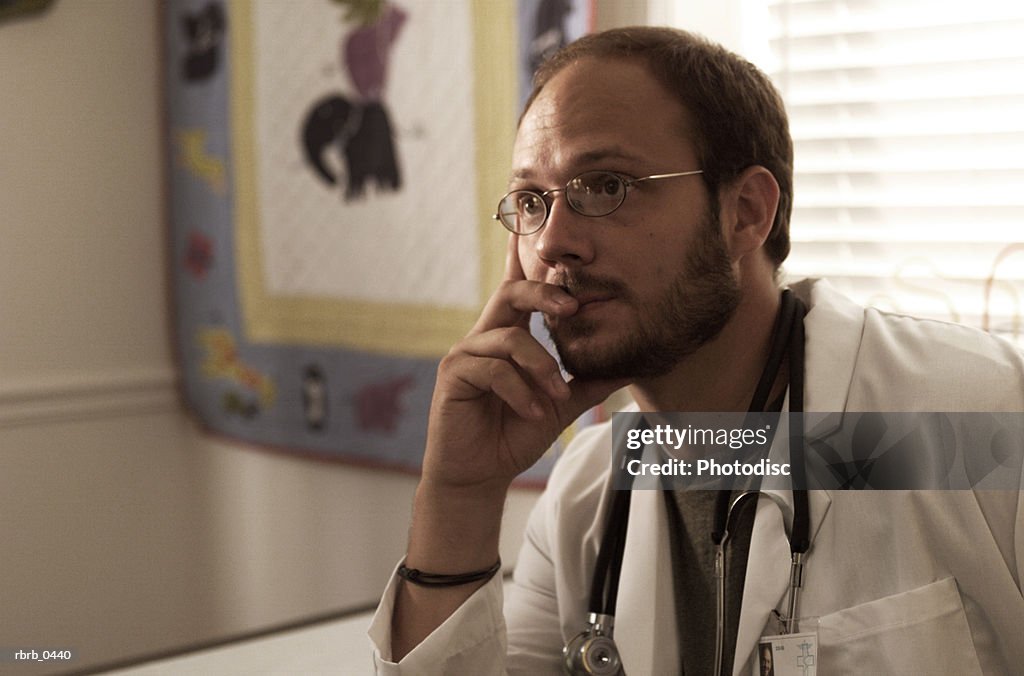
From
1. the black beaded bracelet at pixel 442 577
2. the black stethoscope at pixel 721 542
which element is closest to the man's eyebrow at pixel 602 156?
the black stethoscope at pixel 721 542

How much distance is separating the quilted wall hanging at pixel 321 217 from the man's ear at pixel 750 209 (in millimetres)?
680

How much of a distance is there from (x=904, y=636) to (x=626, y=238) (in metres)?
0.49

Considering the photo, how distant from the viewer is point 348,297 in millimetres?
2043

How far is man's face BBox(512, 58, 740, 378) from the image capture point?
115cm

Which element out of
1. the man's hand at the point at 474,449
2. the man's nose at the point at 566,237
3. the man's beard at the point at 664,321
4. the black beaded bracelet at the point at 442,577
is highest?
the man's nose at the point at 566,237

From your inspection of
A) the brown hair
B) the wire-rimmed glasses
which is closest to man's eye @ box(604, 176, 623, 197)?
the wire-rimmed glasses

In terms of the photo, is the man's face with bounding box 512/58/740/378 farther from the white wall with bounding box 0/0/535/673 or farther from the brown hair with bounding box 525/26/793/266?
the white wall with bounding box 0/0/535/673

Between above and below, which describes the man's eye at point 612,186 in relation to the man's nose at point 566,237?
above

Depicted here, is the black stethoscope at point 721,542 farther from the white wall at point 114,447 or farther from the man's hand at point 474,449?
the white wall at point 114,447

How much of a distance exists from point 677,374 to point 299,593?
1.18 m

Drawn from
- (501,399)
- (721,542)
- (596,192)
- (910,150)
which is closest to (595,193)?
(596,192)

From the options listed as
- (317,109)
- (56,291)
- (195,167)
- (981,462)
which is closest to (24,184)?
(56,291)

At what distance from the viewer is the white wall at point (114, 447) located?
183cm

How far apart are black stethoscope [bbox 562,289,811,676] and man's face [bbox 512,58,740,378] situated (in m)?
0.08
